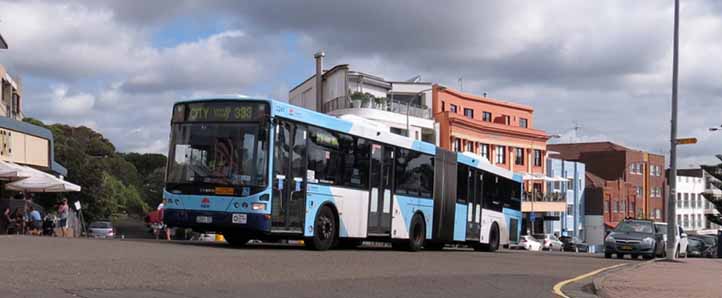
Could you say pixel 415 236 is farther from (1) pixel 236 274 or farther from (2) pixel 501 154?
(2) pixel 501 154

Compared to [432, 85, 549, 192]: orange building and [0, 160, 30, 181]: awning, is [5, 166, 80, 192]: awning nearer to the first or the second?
[0, 160, 30, 181]: awning

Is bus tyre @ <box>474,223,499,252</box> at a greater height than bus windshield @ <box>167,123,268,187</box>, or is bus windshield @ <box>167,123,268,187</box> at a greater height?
bus windshield @ <box>167,123,268,187</box>

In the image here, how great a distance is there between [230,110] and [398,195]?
604 centimetres

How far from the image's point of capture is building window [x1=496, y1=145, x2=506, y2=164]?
247 feet

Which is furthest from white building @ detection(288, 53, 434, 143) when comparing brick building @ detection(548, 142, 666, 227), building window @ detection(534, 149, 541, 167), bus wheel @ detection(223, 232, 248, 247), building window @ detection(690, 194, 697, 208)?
building window @ detection(690, 194, 697, 208)

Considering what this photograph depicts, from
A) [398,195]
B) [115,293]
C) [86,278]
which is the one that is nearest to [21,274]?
[86,278]

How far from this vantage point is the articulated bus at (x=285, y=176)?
18.0 m

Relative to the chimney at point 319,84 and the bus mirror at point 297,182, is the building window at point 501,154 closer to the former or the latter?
the chimney at point 319,84

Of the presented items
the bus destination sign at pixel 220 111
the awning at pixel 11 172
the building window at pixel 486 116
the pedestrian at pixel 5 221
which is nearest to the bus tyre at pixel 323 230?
the bus destination sign at pixel 220 111

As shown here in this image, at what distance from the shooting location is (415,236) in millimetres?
24094

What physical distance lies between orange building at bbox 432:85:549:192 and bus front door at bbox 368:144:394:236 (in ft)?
150

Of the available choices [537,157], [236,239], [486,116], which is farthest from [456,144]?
[236,239]

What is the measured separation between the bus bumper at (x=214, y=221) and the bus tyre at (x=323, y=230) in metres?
1.68

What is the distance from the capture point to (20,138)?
34906mm
